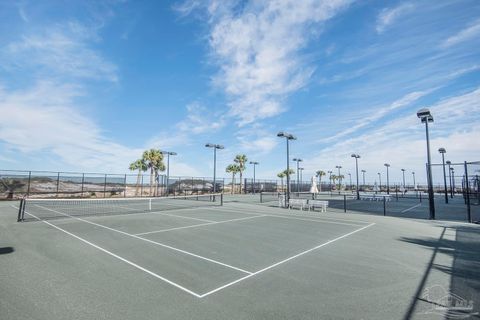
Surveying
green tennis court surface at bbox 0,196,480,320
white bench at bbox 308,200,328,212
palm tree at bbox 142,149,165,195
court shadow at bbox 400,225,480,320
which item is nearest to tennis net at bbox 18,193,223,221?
green tennis court surface at bbox 0,196,480,320

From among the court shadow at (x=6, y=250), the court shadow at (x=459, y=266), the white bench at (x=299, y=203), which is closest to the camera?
the court shadow at (x=459, y=266)

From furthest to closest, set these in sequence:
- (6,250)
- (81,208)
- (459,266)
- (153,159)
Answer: (153,159)
(81,208)
(6,250)
(459,266)

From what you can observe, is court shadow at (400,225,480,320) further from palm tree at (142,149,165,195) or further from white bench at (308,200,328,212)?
palm tree at (142,149,165,195)

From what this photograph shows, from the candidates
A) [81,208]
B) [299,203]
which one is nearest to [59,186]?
[81,208]

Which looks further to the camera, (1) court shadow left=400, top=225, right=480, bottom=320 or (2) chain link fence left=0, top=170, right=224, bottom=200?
(2) chain link fence left=0, top=170, right=224, bottom=200

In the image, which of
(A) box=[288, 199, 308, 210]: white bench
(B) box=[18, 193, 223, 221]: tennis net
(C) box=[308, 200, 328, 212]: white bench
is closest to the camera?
(B) box=[18, 193, 223, 221]: tennis net

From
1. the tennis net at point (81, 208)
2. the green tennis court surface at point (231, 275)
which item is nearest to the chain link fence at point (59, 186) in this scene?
the tennis net at point (81, 208)

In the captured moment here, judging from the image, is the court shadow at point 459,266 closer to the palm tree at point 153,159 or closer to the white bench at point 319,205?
the white bench at point 319,205

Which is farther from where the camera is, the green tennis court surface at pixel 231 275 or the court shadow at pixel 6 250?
the court shadow at pixel 6 250

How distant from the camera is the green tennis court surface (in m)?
4.23

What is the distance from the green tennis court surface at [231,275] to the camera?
4227 millimetres

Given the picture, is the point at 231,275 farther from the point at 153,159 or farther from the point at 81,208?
the point at 153,159

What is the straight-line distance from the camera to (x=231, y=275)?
583 cm

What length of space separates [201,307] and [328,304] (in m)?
2.11
